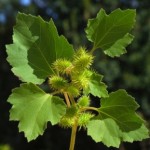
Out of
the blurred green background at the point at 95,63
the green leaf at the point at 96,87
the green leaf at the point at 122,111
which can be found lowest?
the blurred green background at the point at 95,63

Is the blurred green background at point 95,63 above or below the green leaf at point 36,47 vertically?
below

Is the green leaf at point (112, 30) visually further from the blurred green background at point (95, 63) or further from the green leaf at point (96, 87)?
the blurred green background at point (95, 63)

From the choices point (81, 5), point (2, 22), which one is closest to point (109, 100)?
point (81, 5)

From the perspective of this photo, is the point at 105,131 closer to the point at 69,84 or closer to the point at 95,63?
the point at 69,84

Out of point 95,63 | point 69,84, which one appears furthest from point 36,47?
point 95,63

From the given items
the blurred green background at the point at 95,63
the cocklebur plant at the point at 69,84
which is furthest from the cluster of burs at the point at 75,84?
the blurred green background at the point at 95,63

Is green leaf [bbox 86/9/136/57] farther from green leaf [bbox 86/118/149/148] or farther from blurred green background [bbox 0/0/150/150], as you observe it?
blurred green background [bbox 0/0/150/150]
